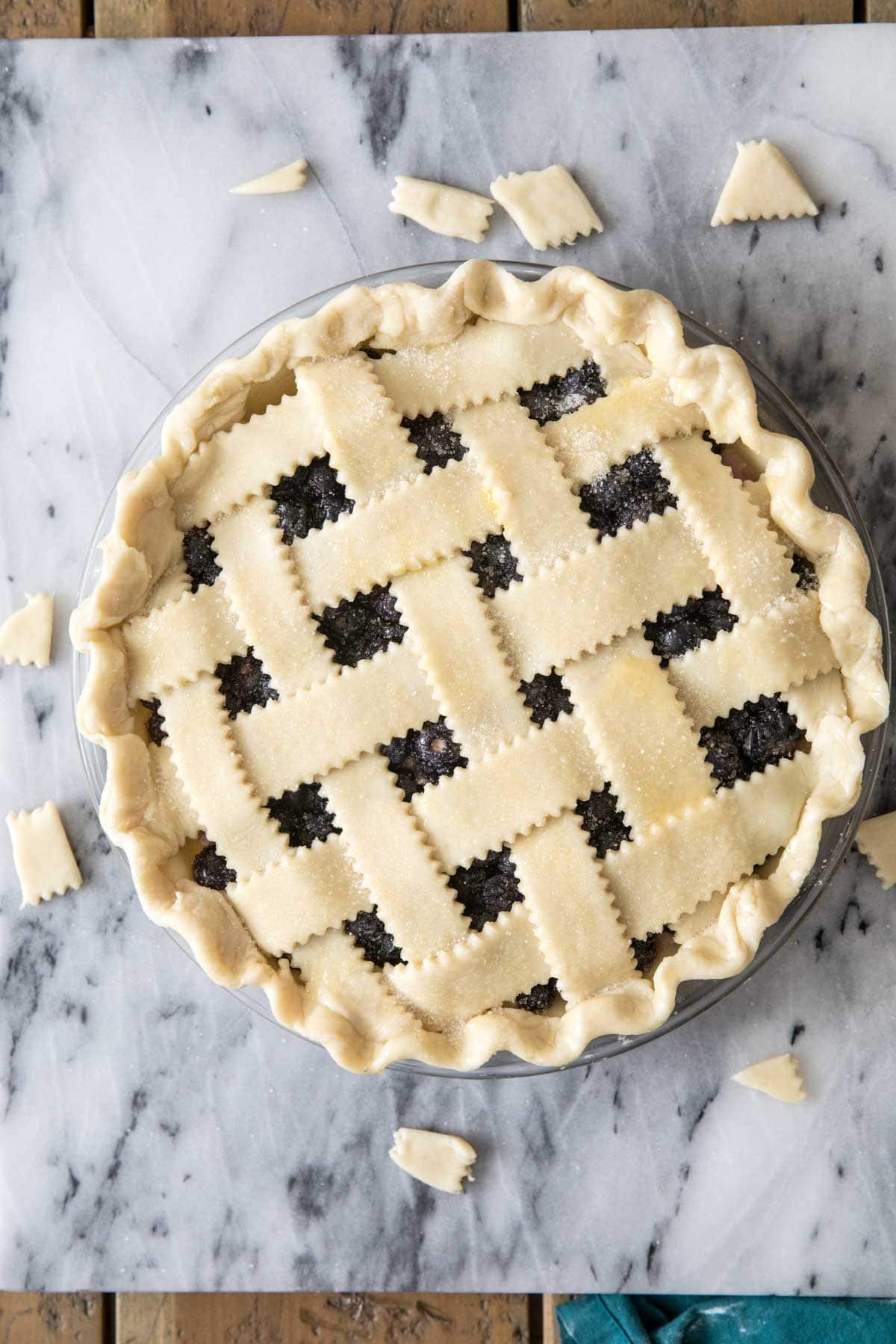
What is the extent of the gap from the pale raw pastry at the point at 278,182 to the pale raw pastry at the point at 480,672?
374mm

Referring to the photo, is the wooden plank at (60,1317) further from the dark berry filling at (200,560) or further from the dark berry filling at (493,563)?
the dark berry filling at (493,563)

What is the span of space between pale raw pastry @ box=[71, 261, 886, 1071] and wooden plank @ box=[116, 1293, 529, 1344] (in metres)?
0.61

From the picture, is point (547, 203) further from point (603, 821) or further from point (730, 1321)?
point (730, 1321)

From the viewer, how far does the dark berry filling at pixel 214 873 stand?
147cm

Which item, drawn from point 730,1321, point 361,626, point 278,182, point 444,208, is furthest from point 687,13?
point 730,1321

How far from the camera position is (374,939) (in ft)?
4.75

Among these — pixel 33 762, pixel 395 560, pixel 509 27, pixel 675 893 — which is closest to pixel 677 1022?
pixel 675 893

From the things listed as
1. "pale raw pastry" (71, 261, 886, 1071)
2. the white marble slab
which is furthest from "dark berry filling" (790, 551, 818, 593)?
the white marble slab

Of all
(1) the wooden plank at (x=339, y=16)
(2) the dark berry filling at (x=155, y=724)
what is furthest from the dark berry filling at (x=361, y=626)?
(1) the wooden plank at (x=339, y=16)

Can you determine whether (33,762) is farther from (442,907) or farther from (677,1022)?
(677,1022)

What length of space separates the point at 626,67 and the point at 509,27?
0.65ft

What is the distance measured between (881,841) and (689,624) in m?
0.51

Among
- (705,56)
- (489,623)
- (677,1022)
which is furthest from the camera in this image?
(705,56)

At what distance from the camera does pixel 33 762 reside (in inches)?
69.3
